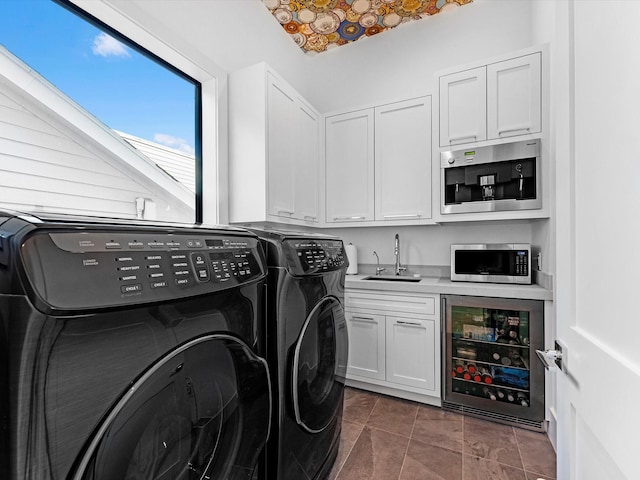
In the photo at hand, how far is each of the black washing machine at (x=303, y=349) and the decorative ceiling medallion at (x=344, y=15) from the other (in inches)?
92.6

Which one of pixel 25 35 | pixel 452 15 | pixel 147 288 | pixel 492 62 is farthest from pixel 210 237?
pixel 452 15

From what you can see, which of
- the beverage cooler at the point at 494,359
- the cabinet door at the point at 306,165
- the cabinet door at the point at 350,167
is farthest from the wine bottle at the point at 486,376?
the cabinet door at the point at 306,165

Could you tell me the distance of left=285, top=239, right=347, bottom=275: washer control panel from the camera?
1.18 m

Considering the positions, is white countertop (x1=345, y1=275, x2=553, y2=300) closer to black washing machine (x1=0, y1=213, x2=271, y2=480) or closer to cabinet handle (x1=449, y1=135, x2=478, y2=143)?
cabinet handle (x1=449, y1=135, x2=478, y2=143)

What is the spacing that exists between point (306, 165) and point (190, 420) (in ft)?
7.78

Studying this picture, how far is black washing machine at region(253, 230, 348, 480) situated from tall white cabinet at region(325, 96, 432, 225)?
1352 mm

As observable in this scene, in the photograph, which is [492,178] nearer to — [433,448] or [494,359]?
[494,359]

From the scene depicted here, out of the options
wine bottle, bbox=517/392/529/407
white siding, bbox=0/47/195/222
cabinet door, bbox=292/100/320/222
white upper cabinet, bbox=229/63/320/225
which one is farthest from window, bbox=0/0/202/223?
wine bottle, bbox=517/392/529/407

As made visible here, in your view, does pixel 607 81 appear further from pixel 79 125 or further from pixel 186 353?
pixel 79 125

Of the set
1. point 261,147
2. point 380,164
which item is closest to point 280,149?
point 261,147

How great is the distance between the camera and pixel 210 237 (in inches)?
33.4

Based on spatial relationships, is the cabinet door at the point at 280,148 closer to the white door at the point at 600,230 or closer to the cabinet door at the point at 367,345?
the cabinet door at the point at 367,345

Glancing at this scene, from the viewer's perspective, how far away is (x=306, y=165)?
285cm

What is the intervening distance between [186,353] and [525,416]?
2233mm
